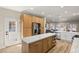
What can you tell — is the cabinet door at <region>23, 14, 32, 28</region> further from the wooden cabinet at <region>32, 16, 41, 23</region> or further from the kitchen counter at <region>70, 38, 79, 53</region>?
the kitchen counter at <region>70, 38, 79, 53</region>

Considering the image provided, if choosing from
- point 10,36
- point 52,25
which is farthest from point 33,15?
point 10,36

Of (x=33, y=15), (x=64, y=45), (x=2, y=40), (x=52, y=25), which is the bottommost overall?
(x=64, y=45)

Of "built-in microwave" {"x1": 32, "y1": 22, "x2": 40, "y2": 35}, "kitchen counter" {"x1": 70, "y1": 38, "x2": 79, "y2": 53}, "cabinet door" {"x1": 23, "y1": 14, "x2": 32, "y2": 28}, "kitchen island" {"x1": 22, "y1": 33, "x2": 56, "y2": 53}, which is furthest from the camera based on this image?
"built-in microwave" {"x1": 32, "y1": 22, "x2": 40, "y2": 35}

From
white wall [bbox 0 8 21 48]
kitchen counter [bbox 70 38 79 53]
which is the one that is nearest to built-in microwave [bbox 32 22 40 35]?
white wall [bbox 0 8 21 48]

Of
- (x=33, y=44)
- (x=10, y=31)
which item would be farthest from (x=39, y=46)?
(x=10, y=31)

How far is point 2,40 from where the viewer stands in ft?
7.29

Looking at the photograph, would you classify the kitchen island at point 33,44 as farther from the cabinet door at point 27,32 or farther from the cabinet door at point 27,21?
the cabinet door at point 27,21

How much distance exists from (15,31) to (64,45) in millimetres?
1192

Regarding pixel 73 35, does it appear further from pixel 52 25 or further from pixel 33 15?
pixel 33 15

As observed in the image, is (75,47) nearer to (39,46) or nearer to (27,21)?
(39,46)

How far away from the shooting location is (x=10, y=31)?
2.12 metres

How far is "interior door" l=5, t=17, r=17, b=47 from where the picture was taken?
6.99 feet

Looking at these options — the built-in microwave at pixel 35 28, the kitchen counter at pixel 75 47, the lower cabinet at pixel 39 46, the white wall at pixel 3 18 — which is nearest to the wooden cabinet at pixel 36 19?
the built-in microwave at pixel 35 28
